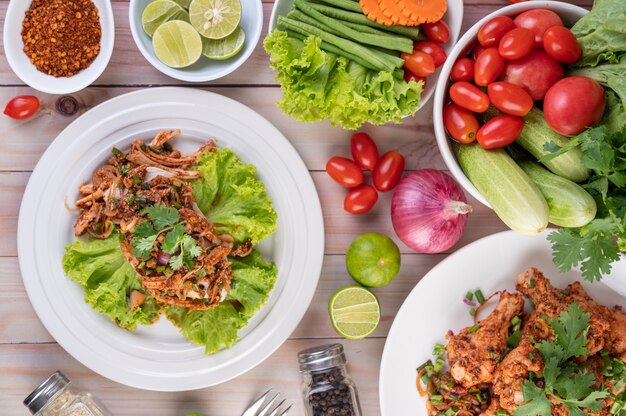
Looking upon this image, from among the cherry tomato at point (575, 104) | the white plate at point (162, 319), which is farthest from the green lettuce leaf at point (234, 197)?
the cherry tomato at point (575, 104)

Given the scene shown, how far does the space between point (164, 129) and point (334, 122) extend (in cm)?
57

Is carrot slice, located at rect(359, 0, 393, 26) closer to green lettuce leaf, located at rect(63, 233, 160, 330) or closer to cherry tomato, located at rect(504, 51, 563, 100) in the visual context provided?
cherry tomato, located at rect(504, 51, 563, 100)

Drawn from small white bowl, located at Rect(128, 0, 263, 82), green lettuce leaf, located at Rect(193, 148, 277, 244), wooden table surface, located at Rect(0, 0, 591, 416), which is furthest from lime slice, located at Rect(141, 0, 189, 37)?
green lettuce leaf, located at Rect(193, 148, 277, 244)

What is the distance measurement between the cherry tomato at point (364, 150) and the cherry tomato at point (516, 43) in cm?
51

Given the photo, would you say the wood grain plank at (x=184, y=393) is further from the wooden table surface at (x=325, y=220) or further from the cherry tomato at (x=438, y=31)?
the cherry tomato at (x=438, y=31)

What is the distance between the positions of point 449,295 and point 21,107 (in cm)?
152

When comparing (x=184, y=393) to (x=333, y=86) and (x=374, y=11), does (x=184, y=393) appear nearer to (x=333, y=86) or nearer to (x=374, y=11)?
(x=333, y=86)

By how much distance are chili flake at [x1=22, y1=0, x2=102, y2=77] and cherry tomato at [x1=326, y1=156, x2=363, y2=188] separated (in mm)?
834

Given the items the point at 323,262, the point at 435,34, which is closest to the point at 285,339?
the point at 323,262

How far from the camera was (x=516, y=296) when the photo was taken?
194 centimetres

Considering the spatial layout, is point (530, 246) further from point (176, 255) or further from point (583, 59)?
point (176, 255)

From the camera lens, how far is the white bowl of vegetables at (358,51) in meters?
1.81

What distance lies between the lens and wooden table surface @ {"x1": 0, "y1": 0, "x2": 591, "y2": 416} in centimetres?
207

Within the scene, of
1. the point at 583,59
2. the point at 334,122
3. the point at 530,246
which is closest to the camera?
the point at 583,59
